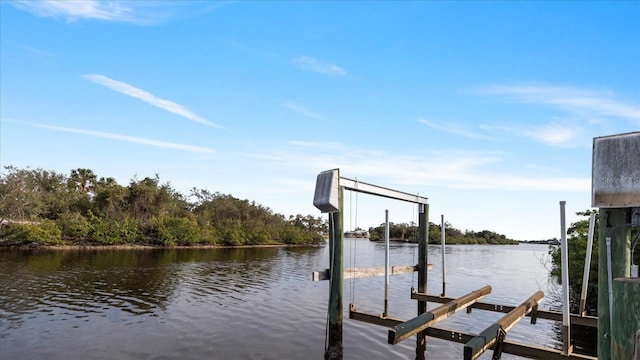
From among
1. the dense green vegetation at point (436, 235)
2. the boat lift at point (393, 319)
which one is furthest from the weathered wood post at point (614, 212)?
the dense green vegetation at point (436, 235)

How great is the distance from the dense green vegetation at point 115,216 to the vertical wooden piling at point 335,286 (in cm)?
4658

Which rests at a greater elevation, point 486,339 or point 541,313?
point 486,339

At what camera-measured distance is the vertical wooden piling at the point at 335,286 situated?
27.8ft

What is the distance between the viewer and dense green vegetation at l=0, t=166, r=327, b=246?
45.7 metres

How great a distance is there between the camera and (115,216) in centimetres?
5475

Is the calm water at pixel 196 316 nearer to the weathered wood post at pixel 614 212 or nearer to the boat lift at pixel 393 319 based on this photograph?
the boat lift at pixel 393 319

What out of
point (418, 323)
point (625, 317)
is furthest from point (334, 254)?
point (625, 317)

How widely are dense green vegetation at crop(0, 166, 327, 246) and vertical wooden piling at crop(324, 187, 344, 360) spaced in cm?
4658

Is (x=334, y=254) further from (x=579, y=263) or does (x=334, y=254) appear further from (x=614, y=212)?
(x=579, y=263)

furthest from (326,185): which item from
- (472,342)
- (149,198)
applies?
(149,198)

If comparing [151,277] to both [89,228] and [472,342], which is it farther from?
[89,228]

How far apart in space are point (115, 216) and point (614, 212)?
194ft

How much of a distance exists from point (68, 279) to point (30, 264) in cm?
894

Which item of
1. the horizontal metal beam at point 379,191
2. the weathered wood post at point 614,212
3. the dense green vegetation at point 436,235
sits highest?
the horizontal metal beam at point 379,191
